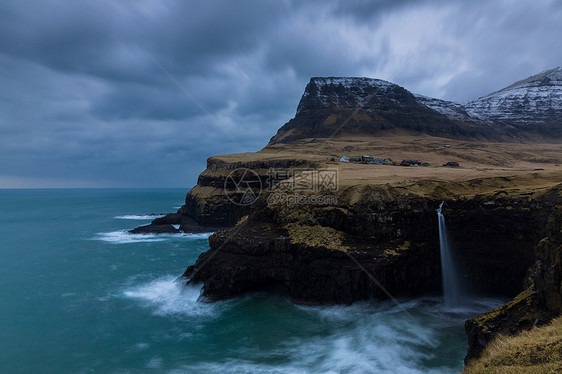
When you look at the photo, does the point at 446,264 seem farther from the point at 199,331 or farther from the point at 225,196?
the point at 225,196

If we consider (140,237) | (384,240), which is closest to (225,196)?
(140,237)

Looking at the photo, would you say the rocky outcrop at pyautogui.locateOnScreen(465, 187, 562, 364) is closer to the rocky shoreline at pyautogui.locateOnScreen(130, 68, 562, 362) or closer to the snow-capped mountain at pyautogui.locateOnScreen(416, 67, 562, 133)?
the rocky shoreline at pyautogui.locateOnScreen(130, 68, 562, 362)

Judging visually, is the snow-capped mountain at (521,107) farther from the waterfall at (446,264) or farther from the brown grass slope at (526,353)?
the brown grass slope at (526,353)

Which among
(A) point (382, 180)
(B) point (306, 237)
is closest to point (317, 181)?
(A) point (382, 180)

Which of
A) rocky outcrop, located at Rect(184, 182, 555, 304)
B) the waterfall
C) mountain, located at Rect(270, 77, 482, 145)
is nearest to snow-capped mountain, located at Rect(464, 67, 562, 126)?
mountain, located at Rect(270, 77, 482, 145)

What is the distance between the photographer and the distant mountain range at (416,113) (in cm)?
11825

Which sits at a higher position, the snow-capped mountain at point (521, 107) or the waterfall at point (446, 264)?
the snow-capped mountain at point (521, 107)

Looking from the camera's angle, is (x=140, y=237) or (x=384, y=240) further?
(x=140, y=237)

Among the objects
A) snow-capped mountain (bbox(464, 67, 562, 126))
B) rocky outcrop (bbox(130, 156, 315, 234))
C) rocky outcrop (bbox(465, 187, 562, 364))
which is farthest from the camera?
snow-capped mountain (bbox(464, 67, 562, 126))

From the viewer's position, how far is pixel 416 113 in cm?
12644

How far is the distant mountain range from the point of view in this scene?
11825cm

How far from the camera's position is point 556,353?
9273 millimetres

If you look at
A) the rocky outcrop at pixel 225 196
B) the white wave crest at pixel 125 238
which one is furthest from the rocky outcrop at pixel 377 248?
the white wave crest at pixel 125 238

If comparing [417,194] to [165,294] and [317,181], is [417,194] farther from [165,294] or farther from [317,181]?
[165,294]
